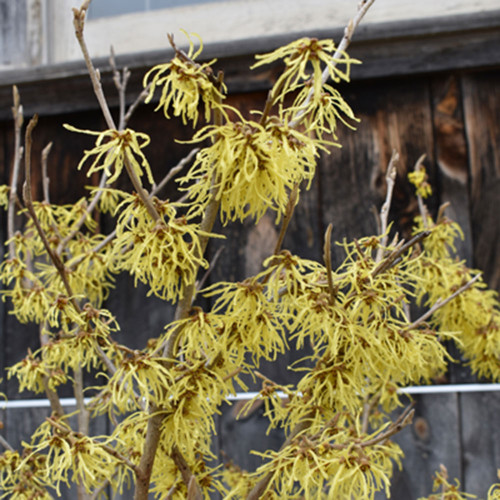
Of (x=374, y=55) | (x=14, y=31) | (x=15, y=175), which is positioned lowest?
(x=15, y=175)

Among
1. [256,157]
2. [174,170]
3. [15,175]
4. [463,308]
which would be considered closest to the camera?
[256,157]

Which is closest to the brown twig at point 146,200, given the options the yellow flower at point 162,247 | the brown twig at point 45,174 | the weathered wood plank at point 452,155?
the yellow flower at point 162,247

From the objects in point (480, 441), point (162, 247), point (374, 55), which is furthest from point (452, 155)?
point (162, 247)

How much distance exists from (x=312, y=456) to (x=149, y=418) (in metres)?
0.29

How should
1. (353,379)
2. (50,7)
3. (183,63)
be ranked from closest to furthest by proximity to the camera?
(183,63) < (353,379) < (50,7)

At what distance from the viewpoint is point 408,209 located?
6.42 ft

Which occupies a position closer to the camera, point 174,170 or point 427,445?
point 174,170

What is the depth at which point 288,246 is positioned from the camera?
6.64 ft

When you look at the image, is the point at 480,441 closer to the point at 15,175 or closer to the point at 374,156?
the point at 374,156

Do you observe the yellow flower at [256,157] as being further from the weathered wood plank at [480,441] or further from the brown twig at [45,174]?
the weathered wood plank at [480,441]

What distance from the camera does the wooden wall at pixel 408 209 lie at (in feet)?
6.15

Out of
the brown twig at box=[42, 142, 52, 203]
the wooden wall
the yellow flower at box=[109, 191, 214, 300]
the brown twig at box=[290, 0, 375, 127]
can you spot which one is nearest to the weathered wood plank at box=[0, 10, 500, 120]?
the wooden wall

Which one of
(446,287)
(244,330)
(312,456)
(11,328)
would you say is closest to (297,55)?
(244,330)

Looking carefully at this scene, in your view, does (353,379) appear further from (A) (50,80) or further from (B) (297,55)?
(A) (50,80)
